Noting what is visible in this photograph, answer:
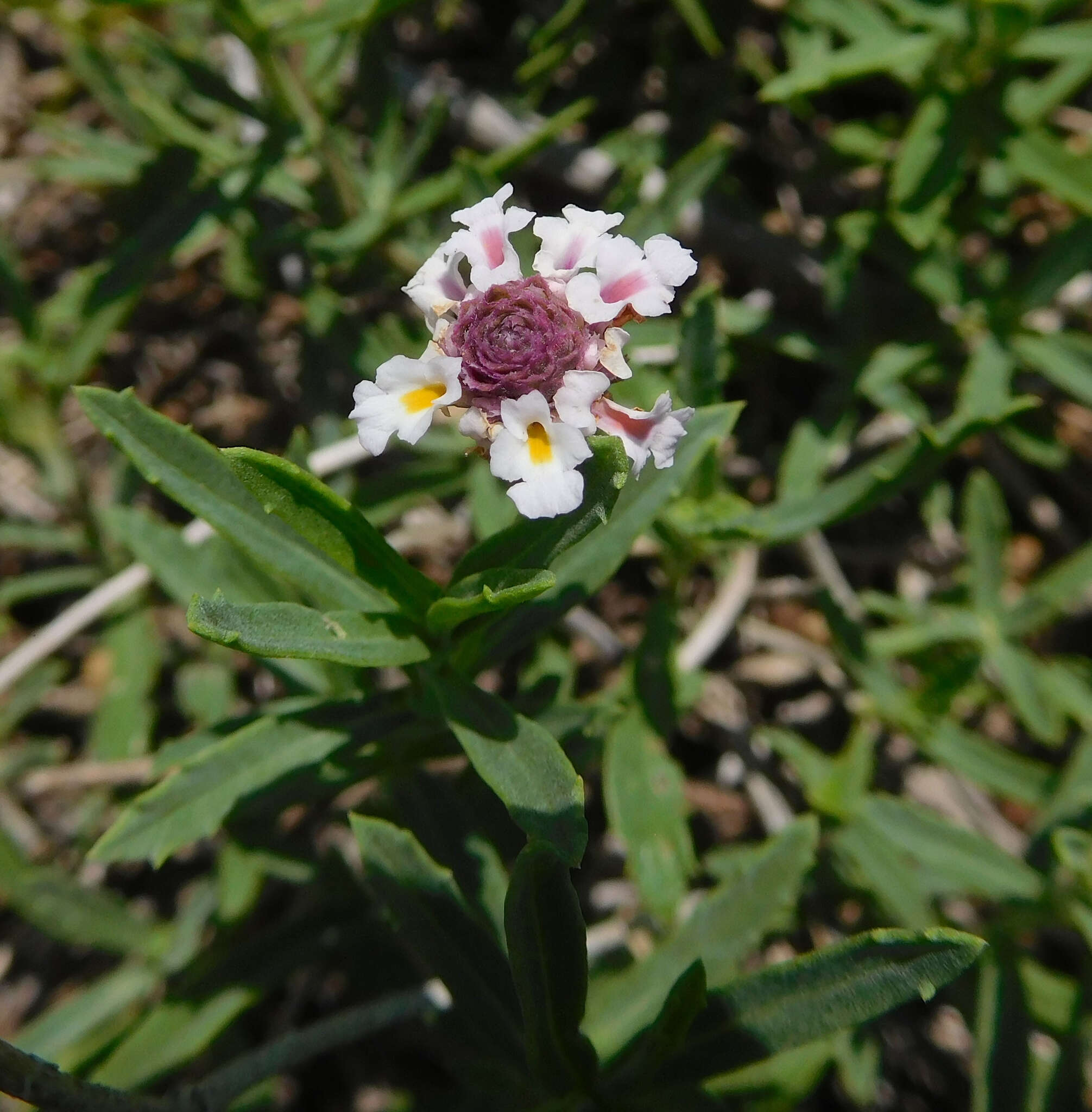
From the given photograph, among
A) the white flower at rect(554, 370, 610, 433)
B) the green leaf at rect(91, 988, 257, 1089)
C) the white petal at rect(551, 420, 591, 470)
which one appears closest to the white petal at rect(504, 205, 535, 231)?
the white flower at rect(554, 370, 610, 433)

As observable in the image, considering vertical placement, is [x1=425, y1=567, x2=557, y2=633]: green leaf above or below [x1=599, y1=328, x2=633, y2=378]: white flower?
below

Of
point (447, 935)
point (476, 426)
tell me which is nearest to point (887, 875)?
point (447, 935)

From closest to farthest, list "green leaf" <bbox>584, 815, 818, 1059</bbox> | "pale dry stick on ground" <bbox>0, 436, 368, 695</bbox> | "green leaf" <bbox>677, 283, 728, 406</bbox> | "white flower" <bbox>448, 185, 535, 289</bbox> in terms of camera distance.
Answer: "white flower" <bbox>448, 185, 535, 289</bbox> → "green leaf" <bbox>584, 815, 818, 1059</bbox> → "green leaf" <bbox>677, 283, 728, 406</bbox> → "pale dry stick on ground" <bbox>0, 436, 368, 695</bbox>

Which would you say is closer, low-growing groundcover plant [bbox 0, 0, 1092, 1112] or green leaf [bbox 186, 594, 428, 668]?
green leaf [bbox 186, 594, 428, 668]

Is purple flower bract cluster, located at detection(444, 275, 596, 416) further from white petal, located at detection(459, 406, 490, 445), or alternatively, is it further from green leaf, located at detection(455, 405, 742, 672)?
green leaf, located at detection(455, 405, 742, 672)

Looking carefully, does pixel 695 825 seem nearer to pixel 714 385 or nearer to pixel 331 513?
pixel 714 385

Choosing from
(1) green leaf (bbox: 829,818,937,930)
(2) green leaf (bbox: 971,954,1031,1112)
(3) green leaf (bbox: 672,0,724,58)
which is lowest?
(2) green leaf (bbox: 971,954,1031,1112)

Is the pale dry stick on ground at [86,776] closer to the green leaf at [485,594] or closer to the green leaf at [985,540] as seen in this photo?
the green leaf at [485,594]
